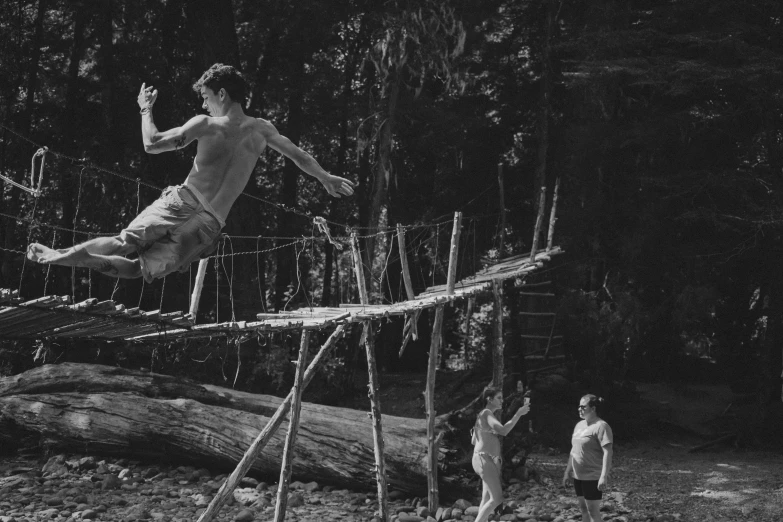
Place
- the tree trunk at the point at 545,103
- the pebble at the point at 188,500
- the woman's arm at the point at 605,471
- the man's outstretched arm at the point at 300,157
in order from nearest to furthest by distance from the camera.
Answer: the man's outstretched arm at the point at 300,157
the woman's arm at the point at 605,471
the pebble at the point at 188,500
the tree trunk at the point at 545,103

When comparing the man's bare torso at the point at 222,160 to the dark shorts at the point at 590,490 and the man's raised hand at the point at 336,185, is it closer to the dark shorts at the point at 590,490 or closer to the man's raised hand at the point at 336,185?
the man's raised hand at the point at 336,185

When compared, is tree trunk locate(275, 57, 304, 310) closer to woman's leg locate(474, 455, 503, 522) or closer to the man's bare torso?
woman's leg locate(474, 455, 503, 522)

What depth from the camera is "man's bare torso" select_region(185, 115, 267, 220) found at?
4.52m

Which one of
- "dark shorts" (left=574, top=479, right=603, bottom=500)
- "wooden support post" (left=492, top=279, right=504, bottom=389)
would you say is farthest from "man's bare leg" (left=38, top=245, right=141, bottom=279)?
"wooden support post" (left=492, top=279, right=504, bottom=389)

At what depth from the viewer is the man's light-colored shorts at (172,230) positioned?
4340 mm

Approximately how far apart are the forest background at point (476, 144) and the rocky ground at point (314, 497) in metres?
2.15

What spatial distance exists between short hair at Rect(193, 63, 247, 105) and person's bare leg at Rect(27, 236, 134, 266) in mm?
850

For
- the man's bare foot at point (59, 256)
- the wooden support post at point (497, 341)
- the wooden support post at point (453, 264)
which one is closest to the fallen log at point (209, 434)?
the wooden support post at point (497, 341)

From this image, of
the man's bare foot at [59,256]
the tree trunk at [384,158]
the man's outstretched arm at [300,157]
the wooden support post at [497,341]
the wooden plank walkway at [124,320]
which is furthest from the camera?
the tree trunk at [384,158]

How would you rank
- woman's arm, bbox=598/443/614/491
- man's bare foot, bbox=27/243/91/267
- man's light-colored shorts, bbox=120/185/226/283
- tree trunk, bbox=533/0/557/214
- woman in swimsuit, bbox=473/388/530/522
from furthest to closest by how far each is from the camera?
tree trunk, bbox=533/0/557/214 → woman in swimsuit, bbox=473/388/530/522 → woman's arm, bbox=598/443/614/491 → man's light-colored shorts, bbox=120/185/226/283 → man's bare foot, bbox=27/243/91/267

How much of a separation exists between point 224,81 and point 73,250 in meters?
1.11

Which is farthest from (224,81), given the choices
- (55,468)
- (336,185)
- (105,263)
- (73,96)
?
(73,96)

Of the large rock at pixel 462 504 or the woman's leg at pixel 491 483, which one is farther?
the large rock at pixel 462 504

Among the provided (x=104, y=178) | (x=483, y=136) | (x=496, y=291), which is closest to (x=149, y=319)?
(x=496, y=291)
